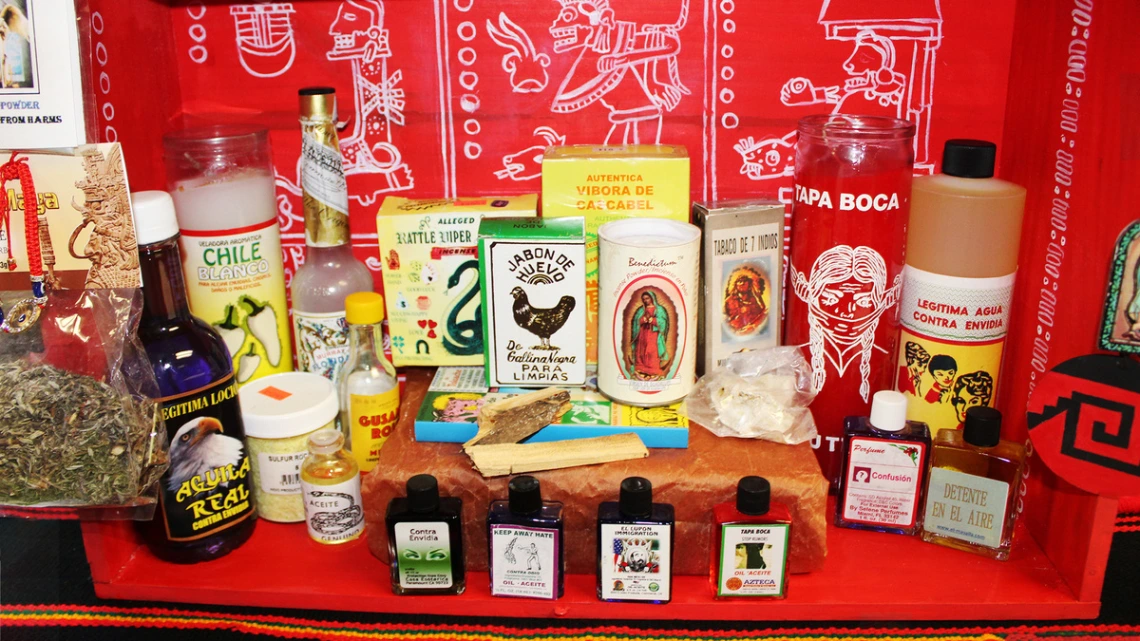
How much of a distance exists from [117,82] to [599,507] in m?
0.64

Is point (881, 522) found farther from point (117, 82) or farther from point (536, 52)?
point (117, 82)

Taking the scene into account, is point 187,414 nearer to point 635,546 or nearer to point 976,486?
point 635,546

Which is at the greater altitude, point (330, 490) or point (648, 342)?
point (648, 342)

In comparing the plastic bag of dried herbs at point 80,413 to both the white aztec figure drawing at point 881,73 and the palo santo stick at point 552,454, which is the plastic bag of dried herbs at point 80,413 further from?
the white aztec figure drawing at point 881,73

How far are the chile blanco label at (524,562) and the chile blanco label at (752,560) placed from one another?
0.15 m

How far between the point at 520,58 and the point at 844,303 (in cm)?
43

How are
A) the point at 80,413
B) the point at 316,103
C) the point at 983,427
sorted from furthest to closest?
the point at 316,103
the point at 983,427
the point at 80,413

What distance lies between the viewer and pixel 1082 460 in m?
0.79

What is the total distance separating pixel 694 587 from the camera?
86 cm

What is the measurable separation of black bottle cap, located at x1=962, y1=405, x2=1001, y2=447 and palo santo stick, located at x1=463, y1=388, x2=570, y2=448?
→ 378mm

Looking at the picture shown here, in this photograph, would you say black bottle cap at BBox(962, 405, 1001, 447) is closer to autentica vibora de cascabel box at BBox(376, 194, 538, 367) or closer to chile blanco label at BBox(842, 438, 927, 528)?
chile blanco label at BBox(842, 438, 927, 528)

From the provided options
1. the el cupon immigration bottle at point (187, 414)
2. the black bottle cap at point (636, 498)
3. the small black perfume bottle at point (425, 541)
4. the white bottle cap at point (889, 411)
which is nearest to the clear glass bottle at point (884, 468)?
the white bottle cap at point (889, 411)

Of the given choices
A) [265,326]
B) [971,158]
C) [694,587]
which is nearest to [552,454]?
[694,587]

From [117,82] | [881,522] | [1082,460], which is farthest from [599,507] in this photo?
[117,82]
